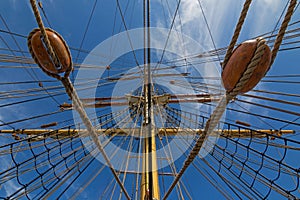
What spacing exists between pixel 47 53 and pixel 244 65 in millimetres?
910

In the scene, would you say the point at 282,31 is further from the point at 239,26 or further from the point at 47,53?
the point at 47,53

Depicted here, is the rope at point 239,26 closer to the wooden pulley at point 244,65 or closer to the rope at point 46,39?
the wooden pulley at point 244,65

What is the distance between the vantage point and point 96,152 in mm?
3387

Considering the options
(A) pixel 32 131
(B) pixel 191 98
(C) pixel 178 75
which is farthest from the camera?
(C) pixel 178 75

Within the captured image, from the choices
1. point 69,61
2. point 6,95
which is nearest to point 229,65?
point 69,61

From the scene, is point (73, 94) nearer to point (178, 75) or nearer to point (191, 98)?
point (191, 98)

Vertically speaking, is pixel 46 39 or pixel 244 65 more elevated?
pixel 46 39

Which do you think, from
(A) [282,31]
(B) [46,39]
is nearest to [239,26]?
(A) [282,31]

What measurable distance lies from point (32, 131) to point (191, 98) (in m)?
5.86

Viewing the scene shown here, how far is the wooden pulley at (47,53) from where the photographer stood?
0.88 m

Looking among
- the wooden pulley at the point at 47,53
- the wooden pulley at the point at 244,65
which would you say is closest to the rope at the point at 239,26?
the wooden pulley at the point at 244,65

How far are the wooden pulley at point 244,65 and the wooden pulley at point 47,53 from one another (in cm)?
77

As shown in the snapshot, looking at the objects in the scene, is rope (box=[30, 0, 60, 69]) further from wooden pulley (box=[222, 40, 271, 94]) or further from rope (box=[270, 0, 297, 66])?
rope (box=[270, 0, 297, 66])

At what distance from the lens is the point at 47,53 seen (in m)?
0.89
